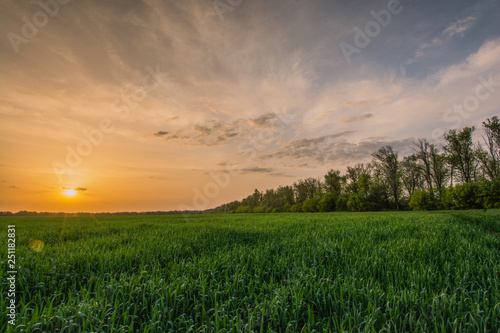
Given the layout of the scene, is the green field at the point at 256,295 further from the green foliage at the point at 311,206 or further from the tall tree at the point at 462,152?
the green foliage at the point at 311,206

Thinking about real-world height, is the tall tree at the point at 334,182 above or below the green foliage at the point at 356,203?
above

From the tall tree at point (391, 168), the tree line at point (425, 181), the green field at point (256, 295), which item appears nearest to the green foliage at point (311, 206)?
the tree line at point (425, 181)

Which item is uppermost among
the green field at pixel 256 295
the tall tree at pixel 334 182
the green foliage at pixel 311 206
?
the tall tree at pixel 334 182

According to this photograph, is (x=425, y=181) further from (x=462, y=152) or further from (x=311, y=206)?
(x=311, y=206)

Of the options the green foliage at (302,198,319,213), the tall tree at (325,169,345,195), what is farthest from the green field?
the tall tree at (325,169,345,195)

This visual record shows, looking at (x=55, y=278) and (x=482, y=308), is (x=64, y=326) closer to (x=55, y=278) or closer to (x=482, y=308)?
(x=55, y=278)

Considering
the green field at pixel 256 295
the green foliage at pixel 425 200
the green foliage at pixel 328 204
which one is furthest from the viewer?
the green foliage at pixel 328 204

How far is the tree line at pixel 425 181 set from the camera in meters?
39.3

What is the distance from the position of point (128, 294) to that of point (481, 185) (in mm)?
47340

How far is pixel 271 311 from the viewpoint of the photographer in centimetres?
261

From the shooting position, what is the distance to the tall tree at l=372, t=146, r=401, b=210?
197ft

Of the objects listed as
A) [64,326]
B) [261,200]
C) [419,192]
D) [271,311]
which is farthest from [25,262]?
[261,200]

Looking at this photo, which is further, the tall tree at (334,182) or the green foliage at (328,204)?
the tall tree at (334,182)

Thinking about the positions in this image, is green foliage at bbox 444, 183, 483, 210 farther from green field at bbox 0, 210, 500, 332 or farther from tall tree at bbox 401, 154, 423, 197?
green field at bbox 0, 210, 500, 332
